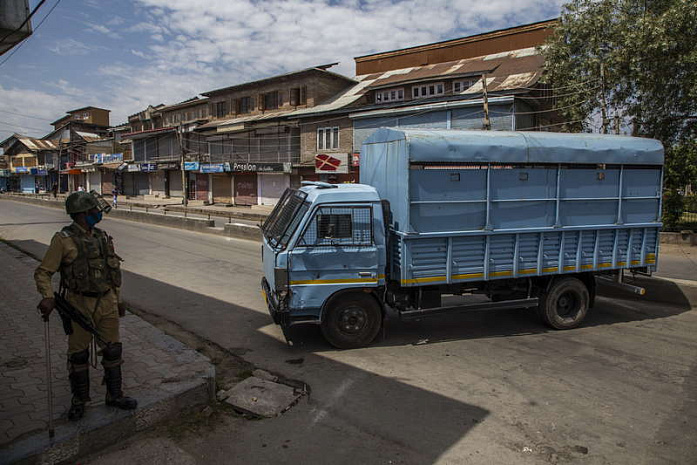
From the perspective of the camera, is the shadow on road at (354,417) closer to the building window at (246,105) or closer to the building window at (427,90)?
the building window at (427,90)

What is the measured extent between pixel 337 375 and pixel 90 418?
100 inches

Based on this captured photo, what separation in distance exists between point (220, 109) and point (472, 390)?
127ft

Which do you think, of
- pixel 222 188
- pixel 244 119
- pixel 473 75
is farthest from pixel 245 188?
pixel 473 75

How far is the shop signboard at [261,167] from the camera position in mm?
32406

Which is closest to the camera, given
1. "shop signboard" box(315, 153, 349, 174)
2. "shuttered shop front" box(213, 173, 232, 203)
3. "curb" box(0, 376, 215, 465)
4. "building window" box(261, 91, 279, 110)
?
"curb" box(0, 376, 215, 465)

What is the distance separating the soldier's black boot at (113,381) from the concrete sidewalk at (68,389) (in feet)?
0.21

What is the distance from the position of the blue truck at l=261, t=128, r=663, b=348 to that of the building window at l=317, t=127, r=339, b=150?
76.9 ft

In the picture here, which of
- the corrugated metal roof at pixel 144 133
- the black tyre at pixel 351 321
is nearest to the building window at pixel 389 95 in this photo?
the corrugated metal roof at pixel 144 133

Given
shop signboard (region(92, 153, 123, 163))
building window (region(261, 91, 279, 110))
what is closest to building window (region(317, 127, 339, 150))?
building window (region(261, 91, 279, 110))

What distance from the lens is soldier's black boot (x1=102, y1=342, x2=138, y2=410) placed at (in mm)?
4000

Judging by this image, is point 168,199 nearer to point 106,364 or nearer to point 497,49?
Answer: point 497,49

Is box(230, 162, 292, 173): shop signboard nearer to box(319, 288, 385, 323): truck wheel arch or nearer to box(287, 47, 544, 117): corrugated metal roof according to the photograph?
box(287, 47, 544, 117): corrugated metal roof

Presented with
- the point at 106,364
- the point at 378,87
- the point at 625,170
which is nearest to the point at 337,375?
the point at 106,364

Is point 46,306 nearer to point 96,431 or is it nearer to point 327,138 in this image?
point 96,431
